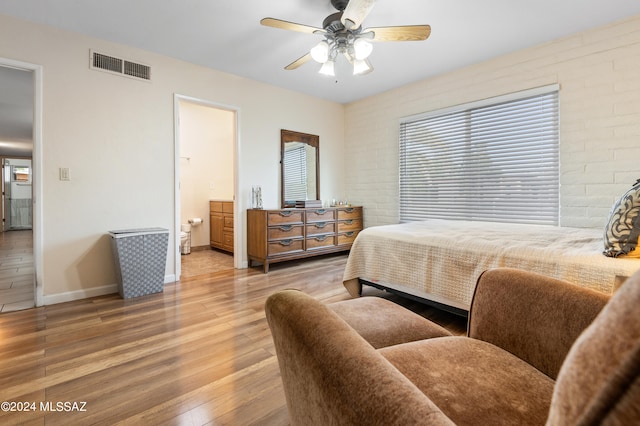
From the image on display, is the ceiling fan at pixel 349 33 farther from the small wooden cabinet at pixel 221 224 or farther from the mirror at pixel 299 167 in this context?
the small wooden cabinet at pixel 221 224

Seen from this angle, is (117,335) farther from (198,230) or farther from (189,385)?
(198,230)

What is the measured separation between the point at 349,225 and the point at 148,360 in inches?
131

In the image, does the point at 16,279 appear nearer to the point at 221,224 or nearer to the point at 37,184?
the point at 37,184

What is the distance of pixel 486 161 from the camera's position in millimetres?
3488

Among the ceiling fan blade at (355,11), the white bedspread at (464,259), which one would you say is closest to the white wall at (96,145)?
the ceiling fan blade at (355,11)

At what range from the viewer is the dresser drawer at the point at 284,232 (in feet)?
12.2

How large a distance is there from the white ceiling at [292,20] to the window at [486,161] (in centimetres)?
62

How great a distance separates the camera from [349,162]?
507cm

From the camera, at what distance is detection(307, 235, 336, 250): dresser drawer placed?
412 cm

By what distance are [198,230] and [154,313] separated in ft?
10.3

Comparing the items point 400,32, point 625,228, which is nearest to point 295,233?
point 400,32

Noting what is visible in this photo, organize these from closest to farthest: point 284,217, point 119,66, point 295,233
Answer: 1. point 119,66
2. point 284,217
3. point 295,233

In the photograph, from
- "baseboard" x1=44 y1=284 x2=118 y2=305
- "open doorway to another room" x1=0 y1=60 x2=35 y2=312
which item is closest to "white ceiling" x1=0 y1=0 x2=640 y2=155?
"open doorway to another room" x1=0 y1=60 x2=35 y2=312

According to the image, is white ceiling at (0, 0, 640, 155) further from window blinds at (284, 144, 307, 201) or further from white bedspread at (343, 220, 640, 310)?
white bedspread at (343, 220, 640, 310)
